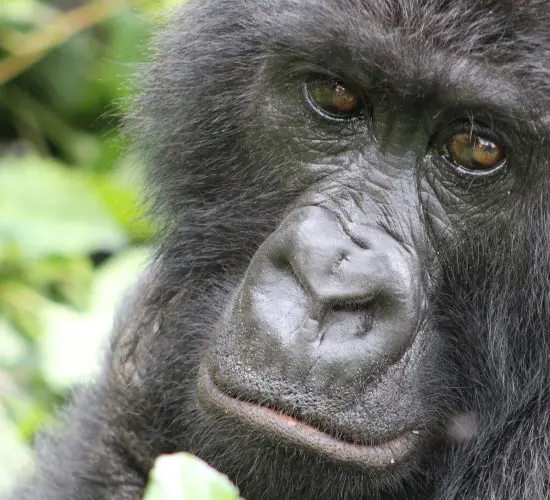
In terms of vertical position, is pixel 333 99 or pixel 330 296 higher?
pixel 333 99

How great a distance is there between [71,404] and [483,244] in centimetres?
228

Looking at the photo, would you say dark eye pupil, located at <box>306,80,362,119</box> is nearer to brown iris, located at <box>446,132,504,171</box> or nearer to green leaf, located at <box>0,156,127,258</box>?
brown iris, located at <box>446,132,504,171</box>

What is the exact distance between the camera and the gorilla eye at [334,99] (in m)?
3.33

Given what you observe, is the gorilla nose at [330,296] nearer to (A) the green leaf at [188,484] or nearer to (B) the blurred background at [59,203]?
(A) the green leaf at [188,484]

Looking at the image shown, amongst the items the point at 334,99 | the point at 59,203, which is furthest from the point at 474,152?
the point at 59,203

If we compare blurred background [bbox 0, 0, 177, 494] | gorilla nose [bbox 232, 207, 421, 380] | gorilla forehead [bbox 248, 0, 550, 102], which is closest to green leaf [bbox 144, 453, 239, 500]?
gorilla nose [bbox 232, 207, 421, 380]

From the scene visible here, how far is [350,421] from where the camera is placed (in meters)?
3.05

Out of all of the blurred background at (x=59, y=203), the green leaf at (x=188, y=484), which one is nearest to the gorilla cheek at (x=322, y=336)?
the green leaf at (x=188, y=484)

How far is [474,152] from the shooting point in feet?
10.6

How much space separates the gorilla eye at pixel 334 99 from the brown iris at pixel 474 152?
304 mm

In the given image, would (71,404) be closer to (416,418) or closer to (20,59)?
(416,418)

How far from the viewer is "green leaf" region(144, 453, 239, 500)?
213cm

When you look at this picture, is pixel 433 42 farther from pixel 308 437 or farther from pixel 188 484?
pixel 188 484

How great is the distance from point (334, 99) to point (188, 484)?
1.57 m
